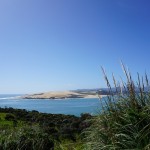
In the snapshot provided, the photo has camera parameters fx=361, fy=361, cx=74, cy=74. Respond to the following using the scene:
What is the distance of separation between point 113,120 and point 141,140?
73 centimetres

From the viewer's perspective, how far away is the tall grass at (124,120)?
602 centimetres

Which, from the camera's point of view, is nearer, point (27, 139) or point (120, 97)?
point (120, 97)

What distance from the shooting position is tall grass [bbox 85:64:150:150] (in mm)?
6023

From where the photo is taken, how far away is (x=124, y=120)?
6.32m

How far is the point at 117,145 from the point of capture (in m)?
6.18

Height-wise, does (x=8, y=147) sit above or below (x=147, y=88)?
below

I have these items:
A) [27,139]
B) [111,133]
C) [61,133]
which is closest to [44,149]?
[27,139]

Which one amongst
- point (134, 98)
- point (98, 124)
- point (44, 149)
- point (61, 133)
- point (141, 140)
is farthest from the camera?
point (61, 133)

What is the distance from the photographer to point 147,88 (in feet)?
21.9

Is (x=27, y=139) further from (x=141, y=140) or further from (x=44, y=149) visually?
(x=141, y=140)

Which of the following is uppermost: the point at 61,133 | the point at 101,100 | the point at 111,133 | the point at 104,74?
the point at 104,74

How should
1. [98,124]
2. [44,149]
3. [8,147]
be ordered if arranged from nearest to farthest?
[98,124], [8,147], [44,149]

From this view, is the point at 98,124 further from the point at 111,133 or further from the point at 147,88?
the point at 147,88

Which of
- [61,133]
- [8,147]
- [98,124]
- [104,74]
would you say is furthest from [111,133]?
[61,133]
